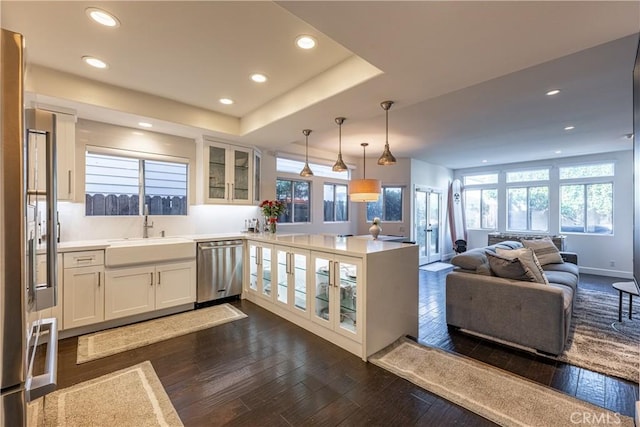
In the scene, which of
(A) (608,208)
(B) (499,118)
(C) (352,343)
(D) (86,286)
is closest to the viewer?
(C) (352,343)

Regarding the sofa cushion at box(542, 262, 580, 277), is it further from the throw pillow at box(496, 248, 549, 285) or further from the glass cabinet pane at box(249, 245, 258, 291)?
the glass cabinet pane at box(249, 245, 258, 291)

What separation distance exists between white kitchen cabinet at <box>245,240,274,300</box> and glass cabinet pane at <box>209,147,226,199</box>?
1.02 metres

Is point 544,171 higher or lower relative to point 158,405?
higher

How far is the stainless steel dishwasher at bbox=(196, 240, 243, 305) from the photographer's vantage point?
3914 mm

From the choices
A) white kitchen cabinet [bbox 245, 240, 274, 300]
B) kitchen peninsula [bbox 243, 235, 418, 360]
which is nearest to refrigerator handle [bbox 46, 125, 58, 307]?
kitchen peninsula [bbox 243, 235, 418, 360]

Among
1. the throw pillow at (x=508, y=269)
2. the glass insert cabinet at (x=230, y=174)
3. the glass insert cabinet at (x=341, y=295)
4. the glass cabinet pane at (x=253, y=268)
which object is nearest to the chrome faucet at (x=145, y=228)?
the glass insert cabinet at (x=230, y=174)

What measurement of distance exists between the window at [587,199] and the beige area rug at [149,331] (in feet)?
26.6

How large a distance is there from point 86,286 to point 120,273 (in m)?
0.32

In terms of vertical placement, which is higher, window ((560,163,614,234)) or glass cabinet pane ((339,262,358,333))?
window ((560,163,614,234))

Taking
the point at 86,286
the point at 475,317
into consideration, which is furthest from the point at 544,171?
the point at 86,286

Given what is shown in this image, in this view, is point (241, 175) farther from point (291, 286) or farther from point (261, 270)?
point (291, 286)

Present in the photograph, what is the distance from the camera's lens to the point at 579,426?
179 cm

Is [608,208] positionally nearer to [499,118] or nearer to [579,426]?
[499,118]
